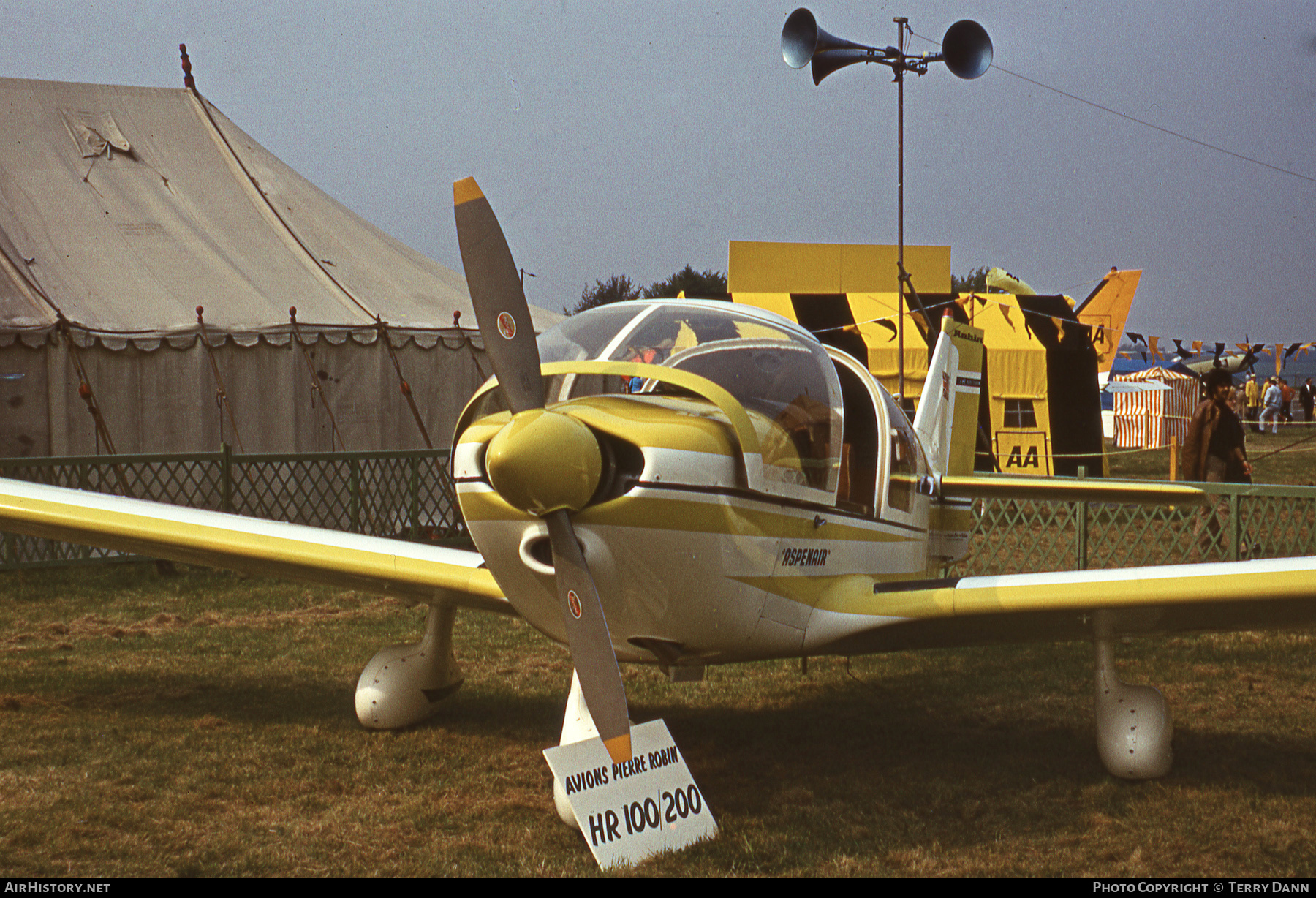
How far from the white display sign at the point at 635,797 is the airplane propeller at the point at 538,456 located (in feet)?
0.88

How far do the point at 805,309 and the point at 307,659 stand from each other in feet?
40.7

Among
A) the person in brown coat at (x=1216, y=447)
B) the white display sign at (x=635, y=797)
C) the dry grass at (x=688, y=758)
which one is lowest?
the dry grass at (x=688, y=758)

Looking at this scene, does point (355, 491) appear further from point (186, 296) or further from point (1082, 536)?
point (1082, 536)

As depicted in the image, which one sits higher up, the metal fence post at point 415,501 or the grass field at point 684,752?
the metal fence post at point 415,501

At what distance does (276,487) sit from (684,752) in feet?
32.6

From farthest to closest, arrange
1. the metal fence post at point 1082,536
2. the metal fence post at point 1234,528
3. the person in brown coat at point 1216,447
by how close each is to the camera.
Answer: the person in brown coat at point 1216,447 < the metal fence post at point 1082,536 < the metal fence post at point 1234,528

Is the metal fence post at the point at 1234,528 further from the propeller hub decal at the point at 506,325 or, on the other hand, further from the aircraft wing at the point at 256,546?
the propeller hub decal at the point at 506,325

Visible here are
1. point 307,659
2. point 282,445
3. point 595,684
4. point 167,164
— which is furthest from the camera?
point 167,164

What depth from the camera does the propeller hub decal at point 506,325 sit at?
3.53 metres

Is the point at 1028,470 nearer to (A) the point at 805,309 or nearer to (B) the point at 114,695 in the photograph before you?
(A) the point at 805,309

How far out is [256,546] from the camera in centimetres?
517

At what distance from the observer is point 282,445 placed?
12.9m

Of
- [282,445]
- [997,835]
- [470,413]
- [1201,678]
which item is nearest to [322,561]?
[470,413]

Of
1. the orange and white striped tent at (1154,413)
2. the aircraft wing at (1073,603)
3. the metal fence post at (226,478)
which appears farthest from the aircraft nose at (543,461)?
the orange and white striped tent at (1154,413)
